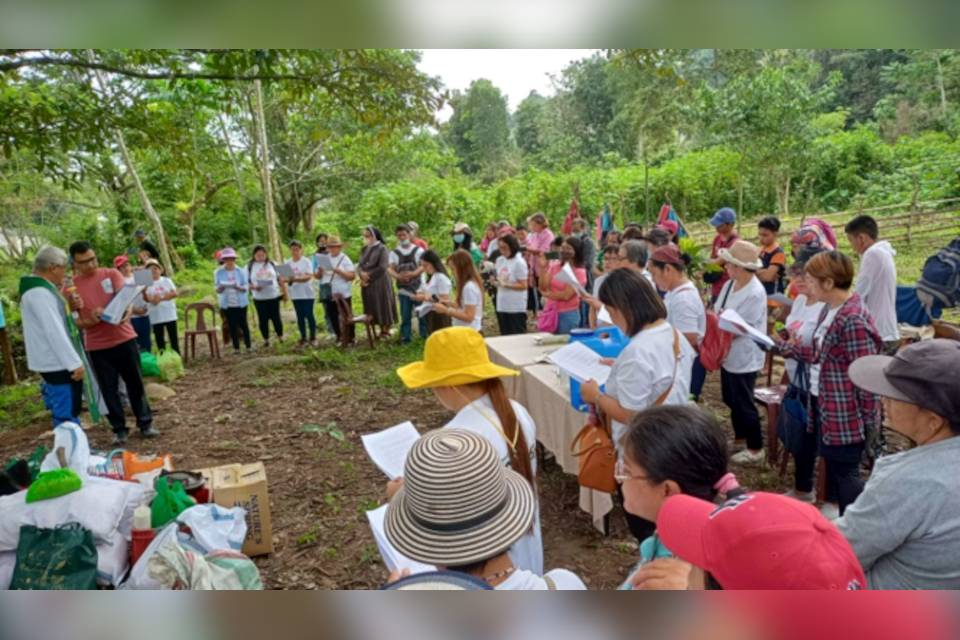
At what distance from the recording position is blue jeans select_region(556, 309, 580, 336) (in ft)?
17.3

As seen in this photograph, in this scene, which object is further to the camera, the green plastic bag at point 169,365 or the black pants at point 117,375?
the green plastic bag at point 169,365

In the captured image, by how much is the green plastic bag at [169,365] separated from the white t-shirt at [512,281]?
4.30 meters

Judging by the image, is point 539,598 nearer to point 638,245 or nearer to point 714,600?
point 714,600

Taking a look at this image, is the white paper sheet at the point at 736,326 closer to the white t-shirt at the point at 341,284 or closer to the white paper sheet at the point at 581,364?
the white paper sheet at the point at 581,364

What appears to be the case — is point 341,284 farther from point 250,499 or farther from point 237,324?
point 250,499

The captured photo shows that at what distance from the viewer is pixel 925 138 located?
16750 mm

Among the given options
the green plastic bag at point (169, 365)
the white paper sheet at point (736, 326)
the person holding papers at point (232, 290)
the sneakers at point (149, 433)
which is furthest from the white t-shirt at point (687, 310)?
the person holding papers at point (232, 290)

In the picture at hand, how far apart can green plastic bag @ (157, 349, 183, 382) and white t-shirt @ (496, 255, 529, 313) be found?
4.30m

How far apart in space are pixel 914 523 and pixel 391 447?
5.58 feet

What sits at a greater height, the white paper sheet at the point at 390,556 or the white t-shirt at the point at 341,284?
the white t-shirt at the point at 341,284

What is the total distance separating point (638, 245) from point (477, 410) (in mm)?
2751

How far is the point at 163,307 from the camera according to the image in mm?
7406

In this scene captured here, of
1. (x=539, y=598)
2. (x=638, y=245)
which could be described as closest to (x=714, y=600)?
(x=539, y=598)

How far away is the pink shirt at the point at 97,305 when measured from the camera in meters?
4.69
